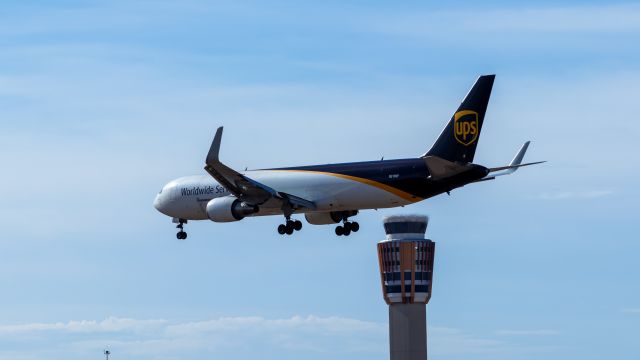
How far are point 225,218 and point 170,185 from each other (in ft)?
26.5

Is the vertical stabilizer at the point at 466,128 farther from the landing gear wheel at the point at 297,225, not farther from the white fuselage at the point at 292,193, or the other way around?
the landing gear wheel at the point at 297,225

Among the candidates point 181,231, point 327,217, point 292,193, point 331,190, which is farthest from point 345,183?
point 181,231

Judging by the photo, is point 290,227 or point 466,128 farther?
point 290,227

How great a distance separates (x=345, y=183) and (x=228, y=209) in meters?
8.47

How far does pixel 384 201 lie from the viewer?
90875mm

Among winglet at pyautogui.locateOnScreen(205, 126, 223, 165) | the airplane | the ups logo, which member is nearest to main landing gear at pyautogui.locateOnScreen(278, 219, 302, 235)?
the airplane

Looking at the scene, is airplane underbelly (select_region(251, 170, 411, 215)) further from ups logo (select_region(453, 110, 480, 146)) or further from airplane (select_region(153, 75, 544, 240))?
Result: ups logo (select_region(453, 110, 480, 146))

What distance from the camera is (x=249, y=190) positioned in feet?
310

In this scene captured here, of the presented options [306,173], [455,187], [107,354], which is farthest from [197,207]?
[107,354]

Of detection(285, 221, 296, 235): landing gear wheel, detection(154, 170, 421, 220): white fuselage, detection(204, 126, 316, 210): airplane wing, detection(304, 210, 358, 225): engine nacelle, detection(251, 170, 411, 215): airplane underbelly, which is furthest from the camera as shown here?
detection(304, 210, 358, 225): engine nacelle

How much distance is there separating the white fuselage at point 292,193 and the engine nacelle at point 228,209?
124 centimetres

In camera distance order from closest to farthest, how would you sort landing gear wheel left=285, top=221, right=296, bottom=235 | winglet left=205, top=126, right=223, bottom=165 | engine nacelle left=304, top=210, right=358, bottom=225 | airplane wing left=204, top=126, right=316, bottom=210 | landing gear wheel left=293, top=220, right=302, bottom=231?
1. winglet left=205, top=126, right=223, bottom=165
2. airplane wing left=204, top=126, right=316, bottom=210
3. landing gear wheel left=293, top=220, right=302, bottom=231
4. landing gear wheel left=285, top=221, right=296, bottom=235
5. engine nacelle left=304, top=210, right=358, bottom=225

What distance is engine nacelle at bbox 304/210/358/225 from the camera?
98.4 meters

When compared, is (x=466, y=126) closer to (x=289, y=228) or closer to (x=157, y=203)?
(x=289, y=228)
